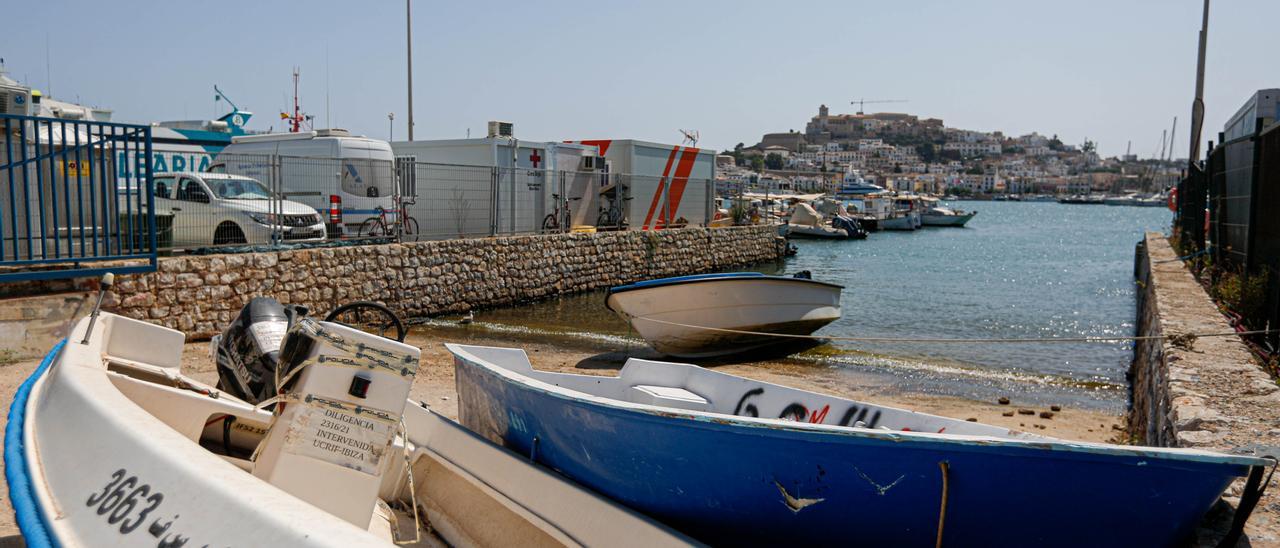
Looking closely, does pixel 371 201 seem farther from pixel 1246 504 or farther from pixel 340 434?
pixel 1246 504

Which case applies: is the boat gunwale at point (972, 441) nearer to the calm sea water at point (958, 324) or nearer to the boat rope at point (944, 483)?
the boat rope at point (944, 483)

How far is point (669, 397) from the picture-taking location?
19.7ft

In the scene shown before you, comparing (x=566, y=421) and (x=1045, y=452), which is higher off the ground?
(x=1045, y=452)

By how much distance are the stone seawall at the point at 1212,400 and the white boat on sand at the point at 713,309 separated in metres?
5.07

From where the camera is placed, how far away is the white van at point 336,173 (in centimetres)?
1408

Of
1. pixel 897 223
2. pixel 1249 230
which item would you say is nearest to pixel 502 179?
pixel 1249 230

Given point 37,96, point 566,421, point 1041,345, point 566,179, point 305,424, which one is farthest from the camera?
point 566,179

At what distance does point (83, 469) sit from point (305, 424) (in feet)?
2.57

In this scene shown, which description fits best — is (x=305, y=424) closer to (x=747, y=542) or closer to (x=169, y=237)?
(x=747, y=542)

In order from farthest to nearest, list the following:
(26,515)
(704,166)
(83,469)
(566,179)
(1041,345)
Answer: (704,166)
(566,179)
(1041,345)
(83,469)
(26,515)

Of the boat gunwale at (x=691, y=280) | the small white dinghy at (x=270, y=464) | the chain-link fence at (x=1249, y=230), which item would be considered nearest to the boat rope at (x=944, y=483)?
the small white dinghy at (x=270, y=464)

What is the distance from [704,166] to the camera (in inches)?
1029

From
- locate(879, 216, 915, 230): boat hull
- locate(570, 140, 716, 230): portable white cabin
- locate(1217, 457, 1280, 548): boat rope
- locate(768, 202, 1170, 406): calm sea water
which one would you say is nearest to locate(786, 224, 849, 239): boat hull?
locate(768, 202, 1170, 406): calm sea water

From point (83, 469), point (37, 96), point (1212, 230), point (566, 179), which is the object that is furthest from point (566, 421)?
point (566, 179)
